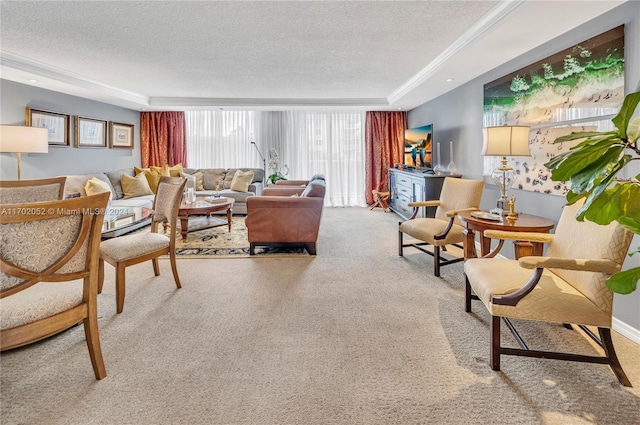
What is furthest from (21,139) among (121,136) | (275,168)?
(275,168)

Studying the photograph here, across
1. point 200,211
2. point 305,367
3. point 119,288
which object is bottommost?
point 305,367

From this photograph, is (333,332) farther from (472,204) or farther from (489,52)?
(489,52)

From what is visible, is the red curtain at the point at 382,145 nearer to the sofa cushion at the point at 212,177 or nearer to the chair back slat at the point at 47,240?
the sofa cushion at the point at 212,177

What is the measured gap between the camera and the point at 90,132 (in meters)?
5.95

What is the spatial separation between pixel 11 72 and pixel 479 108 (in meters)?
5.57

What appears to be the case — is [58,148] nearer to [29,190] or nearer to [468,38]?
[29,190]

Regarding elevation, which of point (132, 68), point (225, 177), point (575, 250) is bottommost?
point (575, 250)

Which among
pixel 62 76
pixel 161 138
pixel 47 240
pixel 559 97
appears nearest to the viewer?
pixel 47 240

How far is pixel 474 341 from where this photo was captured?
2.13 meters

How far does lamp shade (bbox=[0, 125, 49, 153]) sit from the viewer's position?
3.78 m

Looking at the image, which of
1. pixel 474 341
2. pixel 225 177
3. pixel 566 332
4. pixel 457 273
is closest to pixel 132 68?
pixel 225 177

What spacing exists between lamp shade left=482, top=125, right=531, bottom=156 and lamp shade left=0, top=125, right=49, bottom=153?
4.79 m

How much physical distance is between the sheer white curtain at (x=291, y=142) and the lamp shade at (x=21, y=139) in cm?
391

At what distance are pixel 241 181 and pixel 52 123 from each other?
2980mm
